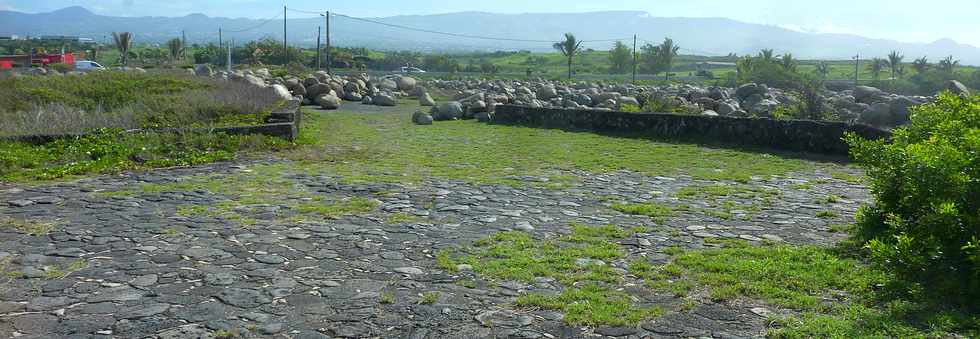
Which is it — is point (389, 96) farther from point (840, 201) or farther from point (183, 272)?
point (183, 272)

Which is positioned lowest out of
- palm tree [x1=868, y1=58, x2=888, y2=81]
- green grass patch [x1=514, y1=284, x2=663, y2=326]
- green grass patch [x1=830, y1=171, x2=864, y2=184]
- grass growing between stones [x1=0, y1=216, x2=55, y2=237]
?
grass growing between stones [x1=0, y1=216, x2=55, y2=237]

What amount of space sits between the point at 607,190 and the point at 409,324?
505 cm

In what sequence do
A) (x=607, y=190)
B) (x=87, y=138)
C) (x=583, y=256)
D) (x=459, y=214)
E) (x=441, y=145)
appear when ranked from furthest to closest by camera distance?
(x=441, y=145) < (x=87, y=138) < (x=607, y=190) < (x=459, y=214) < (x=583, y=256)

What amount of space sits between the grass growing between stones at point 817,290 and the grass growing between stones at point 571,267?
1.41ft

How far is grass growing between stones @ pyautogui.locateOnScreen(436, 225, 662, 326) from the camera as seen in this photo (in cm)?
471

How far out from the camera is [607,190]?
9250 mm

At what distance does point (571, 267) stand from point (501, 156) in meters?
7.14

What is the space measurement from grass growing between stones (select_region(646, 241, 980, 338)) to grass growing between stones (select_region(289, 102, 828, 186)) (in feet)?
13.2

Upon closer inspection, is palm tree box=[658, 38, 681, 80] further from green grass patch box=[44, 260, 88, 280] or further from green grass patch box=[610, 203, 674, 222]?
green grass patch box=[44, 260, 88, 280]

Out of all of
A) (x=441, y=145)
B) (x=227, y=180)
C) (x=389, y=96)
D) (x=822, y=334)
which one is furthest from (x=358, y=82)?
(x=822, y=334)

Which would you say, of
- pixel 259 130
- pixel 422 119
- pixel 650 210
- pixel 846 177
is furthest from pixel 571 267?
pixel 422 119

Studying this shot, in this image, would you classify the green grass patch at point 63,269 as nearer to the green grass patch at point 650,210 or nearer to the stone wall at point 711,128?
the green grass patch at point 650,210

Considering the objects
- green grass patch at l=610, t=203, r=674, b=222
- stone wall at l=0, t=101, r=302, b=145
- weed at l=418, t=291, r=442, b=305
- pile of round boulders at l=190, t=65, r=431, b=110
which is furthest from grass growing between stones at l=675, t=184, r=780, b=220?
pile of round boulders at l=190, t=65, r=431, b=110

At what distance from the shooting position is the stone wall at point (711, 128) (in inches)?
519
